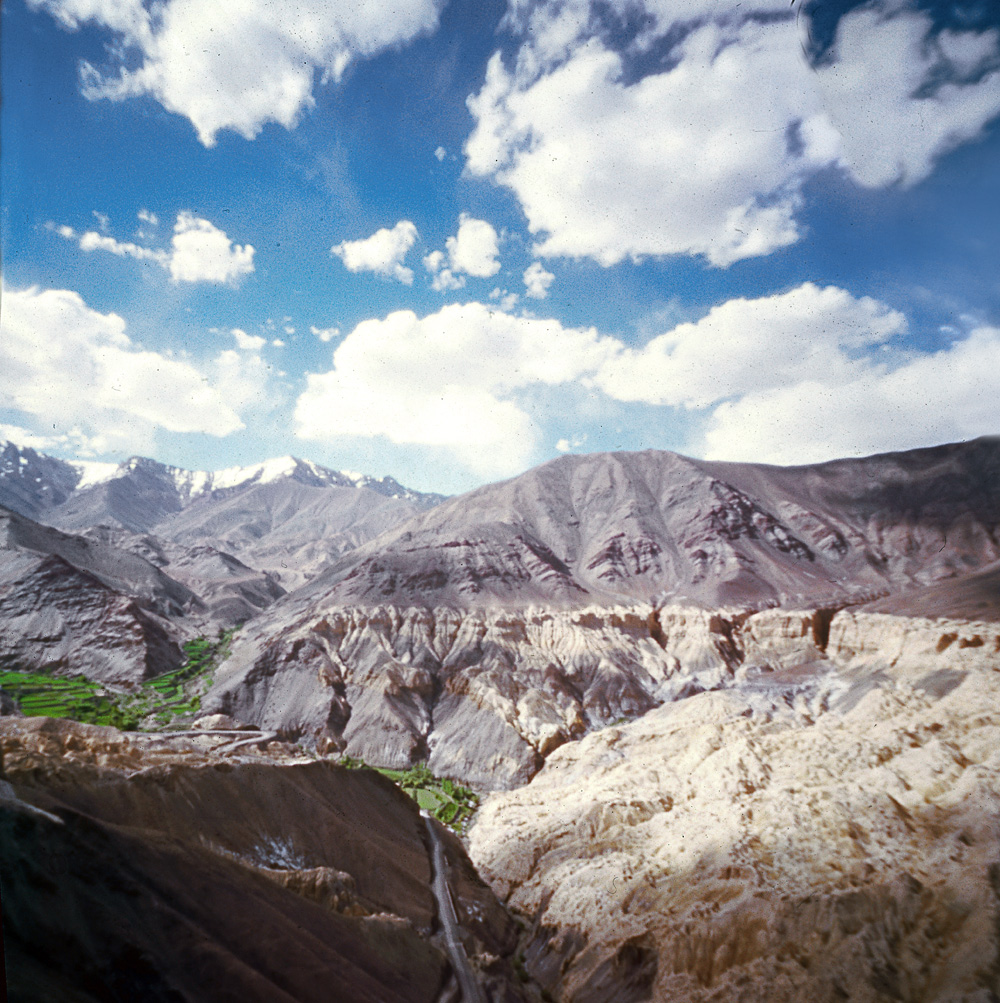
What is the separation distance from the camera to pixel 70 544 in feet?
273

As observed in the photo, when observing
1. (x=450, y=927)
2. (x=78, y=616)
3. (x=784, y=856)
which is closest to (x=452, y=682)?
(x=450, y=927)

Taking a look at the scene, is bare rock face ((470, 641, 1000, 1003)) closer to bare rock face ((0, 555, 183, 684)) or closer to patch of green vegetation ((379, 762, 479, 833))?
patch of green vegetation ((379, 762, 479, 833))

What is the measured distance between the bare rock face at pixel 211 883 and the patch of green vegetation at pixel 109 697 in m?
32.1

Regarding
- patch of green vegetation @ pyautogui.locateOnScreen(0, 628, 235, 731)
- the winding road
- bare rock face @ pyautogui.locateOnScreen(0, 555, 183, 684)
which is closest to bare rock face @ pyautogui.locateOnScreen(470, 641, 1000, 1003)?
the winding road

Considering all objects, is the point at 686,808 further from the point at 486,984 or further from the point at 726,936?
the point at 486,984

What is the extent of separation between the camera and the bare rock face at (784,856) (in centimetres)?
1205

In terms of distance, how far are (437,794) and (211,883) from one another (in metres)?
29.8

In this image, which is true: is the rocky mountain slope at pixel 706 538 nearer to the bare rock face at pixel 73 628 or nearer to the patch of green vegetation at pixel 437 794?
the bare rock face at pixel 73 628

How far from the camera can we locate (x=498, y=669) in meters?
51.2

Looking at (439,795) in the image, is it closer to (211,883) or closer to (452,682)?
(452,682)

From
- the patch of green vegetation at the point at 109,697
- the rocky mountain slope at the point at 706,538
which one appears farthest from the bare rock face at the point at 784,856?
the rocky mountain slope at the point at 706,538

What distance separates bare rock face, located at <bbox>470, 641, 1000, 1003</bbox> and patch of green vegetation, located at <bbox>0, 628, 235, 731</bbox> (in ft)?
116

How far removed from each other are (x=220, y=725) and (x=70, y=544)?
A: 2569 inches

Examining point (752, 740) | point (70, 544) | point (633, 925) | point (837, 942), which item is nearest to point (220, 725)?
point (633, 925)
